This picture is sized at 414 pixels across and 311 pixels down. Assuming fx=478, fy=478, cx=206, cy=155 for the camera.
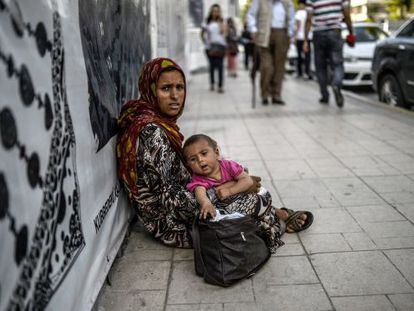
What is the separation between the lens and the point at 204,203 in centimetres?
283

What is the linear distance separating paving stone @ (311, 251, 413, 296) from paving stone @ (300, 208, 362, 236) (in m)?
0.38

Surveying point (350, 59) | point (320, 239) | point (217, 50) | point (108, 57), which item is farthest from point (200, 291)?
point (350, 59)

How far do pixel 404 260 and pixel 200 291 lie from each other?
1270mm

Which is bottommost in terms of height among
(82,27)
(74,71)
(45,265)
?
(45,265)

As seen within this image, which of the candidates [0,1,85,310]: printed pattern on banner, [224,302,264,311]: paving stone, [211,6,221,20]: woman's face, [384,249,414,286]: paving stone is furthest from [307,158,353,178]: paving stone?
[211,6,221,20]: woman's face

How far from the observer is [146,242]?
3.40 metres

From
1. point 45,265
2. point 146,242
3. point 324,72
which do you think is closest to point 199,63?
point 324,72

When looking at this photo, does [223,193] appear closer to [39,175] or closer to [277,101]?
[39,175]

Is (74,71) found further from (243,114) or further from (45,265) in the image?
(243,114)

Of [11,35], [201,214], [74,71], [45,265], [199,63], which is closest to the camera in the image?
[11,35]

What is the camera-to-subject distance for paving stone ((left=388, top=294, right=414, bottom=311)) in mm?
2416

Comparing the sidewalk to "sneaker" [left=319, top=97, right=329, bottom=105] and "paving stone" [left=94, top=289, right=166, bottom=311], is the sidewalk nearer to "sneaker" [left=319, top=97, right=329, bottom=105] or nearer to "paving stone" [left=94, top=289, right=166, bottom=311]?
"paving stone" [left=94, top=289, right=166, bottom=311]

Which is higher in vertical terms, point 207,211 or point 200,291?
point 207,211

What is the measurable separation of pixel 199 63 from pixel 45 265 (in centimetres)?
1703
